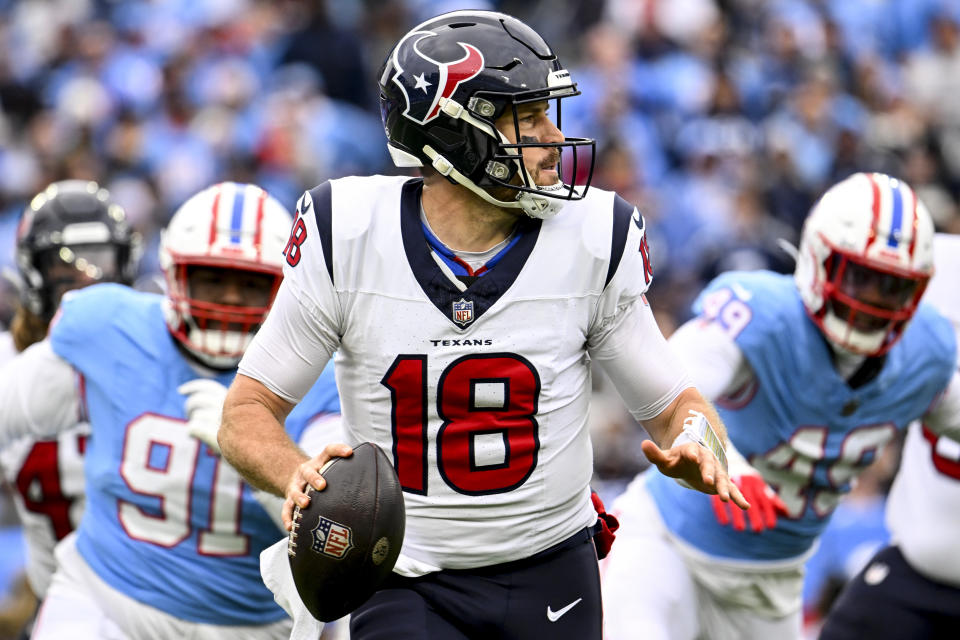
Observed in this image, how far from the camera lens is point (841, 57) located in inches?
442

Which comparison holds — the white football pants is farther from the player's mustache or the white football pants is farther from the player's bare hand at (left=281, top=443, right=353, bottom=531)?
the player's bare hand at (left=281, top=443, right=353, bottom=531)

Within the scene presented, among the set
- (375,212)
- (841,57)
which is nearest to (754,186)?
(841,57)

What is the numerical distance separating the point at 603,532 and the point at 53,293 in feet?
8.50

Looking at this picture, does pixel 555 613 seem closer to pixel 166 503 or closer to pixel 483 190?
pixel 483 190

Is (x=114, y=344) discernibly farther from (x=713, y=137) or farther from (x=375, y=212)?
(x=713, y=137)

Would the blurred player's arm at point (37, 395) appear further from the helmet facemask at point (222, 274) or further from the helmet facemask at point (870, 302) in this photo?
the helmet facemask at point (870, 302)

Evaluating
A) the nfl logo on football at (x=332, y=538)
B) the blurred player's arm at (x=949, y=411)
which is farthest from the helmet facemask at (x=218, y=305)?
the blurred player's arm at (x=949, y=411)

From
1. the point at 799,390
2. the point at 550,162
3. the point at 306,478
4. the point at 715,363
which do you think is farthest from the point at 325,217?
the point at 799,390

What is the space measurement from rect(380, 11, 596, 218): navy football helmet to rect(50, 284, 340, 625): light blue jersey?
1.07 m

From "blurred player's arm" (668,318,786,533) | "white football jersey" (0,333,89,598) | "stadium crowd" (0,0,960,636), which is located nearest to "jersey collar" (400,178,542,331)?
"blurred player's arm" (668,318,786,533)

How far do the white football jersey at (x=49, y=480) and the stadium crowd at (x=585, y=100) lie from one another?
15.2 feet

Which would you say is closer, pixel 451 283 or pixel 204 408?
pixel 451 283

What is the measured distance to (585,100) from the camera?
1033cm

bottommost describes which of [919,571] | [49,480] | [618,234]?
[919,571]
